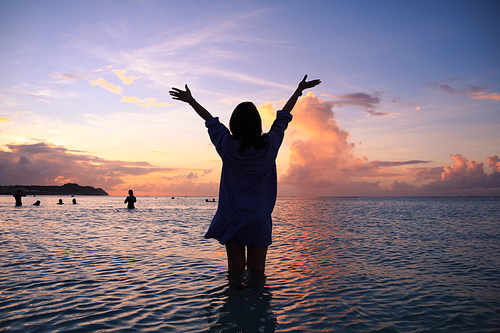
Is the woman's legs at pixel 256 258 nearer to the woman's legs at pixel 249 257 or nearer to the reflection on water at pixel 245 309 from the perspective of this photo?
the woman's legs at pixel 249 257

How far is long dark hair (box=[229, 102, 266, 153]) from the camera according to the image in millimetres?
3297

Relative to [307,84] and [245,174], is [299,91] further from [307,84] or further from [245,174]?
[245,174]

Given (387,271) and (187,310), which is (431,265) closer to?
(387,271)

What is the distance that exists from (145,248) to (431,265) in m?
9.01

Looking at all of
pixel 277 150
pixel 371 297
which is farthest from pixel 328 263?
pixel 277 150

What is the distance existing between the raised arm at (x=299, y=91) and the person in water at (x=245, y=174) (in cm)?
2

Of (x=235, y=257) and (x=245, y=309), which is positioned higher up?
(x=235, y=257)

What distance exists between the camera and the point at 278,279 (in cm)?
614

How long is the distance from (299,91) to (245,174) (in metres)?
1.45

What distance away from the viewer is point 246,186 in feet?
11.4

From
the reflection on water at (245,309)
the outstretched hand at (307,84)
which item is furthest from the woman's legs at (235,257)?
the outstretched hand at (307,84)

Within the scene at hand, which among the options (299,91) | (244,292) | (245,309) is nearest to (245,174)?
(299,91)

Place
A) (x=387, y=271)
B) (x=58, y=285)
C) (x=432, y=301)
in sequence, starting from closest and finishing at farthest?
(x=432, y=301), (x=58, y=285), (x=387, y=271)

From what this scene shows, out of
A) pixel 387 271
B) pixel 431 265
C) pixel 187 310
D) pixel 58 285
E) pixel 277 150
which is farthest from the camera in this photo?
pixel 431 265
